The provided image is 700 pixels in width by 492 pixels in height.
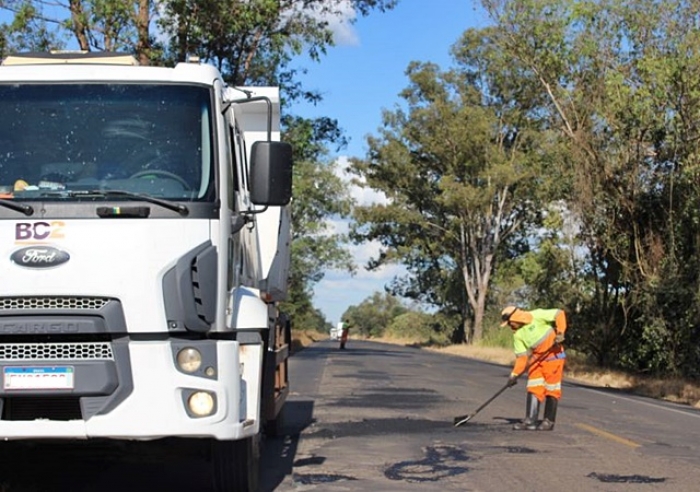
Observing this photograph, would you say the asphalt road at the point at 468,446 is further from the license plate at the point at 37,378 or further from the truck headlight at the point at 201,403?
the license plate at the point at 37,378

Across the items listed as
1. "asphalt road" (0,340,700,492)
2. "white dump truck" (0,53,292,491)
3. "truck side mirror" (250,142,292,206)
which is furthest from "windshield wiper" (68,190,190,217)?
"asphalt road" (0,340,700,492)

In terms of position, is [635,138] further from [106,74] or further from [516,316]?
[106,74]

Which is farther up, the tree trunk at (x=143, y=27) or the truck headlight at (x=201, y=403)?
the tree trunk at (x=143, y=27)

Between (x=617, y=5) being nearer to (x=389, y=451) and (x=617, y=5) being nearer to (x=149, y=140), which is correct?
(x=389, y=451)

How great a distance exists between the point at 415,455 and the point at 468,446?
84 cm

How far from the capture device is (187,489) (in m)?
7.61

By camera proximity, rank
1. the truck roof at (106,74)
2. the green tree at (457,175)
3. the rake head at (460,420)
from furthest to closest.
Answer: the green tree at (457,175) < the rake head at (460,420) < the truck roof at (106,74)

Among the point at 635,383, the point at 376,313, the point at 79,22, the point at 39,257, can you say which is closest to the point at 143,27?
the point at 79,22

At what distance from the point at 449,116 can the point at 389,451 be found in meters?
38.1

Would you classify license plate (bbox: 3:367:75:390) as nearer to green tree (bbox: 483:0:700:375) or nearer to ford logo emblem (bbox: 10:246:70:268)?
ford logo emblem (bbox: 10:246:70:268)

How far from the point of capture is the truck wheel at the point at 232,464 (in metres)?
6.67

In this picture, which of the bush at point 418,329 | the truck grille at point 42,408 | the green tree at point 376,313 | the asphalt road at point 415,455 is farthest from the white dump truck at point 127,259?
the green tree at point 376,313

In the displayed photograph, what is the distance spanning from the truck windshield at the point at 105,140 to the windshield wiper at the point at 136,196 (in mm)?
45

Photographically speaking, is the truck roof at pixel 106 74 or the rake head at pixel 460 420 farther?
the rake head at pixel 460 420
